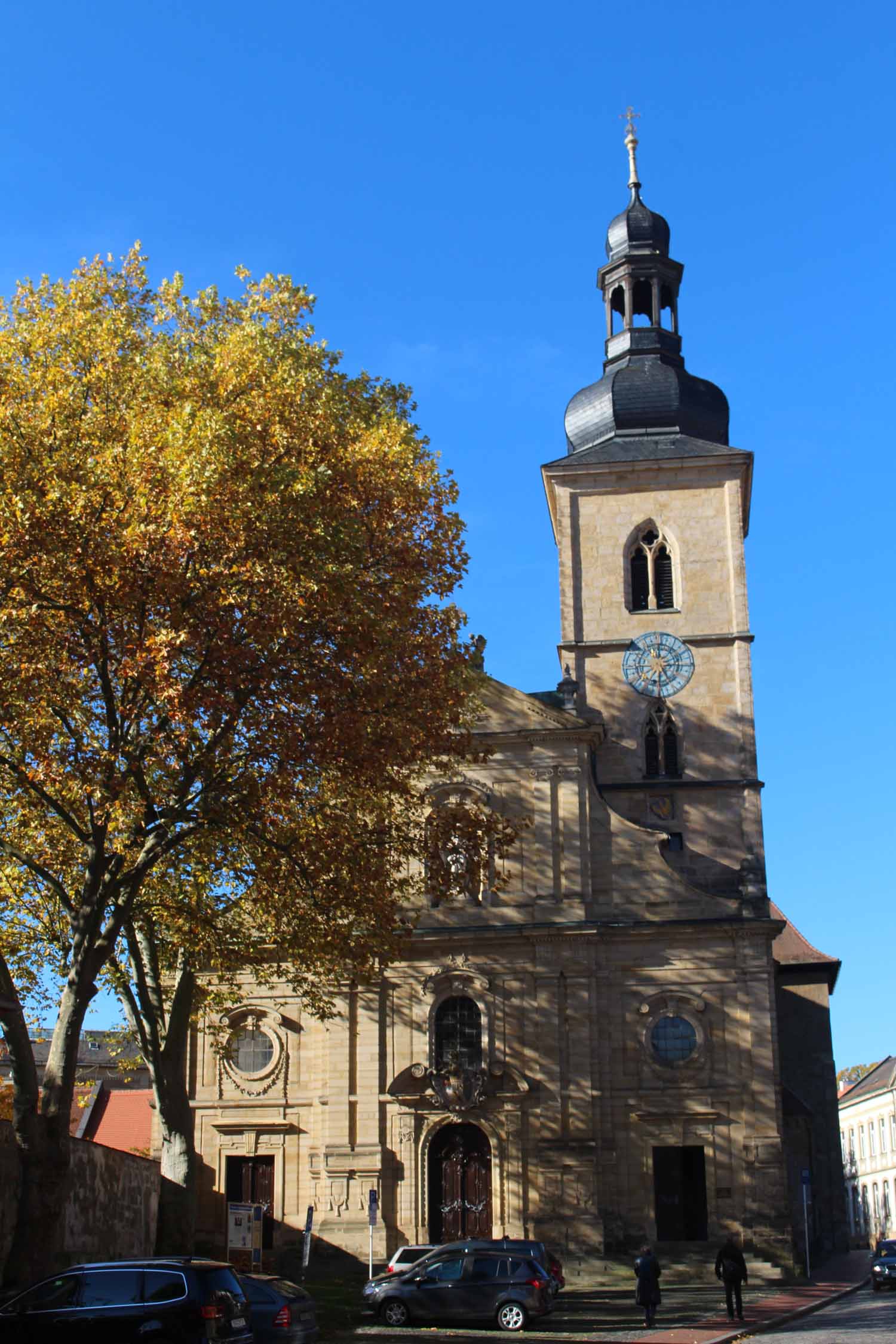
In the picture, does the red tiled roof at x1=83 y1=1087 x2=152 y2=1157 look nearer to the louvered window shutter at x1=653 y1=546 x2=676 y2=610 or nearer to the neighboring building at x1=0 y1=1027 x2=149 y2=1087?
the neighboring building at x1=0 y1=1027 x2=149 y2=1087

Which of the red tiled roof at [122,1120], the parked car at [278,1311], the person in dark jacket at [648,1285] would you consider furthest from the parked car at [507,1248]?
the red tiled roof at [122,1120]

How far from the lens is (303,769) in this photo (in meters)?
22.5

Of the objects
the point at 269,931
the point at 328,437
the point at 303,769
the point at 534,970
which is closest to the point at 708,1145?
the point at 534,970

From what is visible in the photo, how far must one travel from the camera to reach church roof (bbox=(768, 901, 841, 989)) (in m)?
52.9

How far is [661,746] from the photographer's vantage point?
146ft

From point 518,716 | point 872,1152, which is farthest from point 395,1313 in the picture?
point 872,1152

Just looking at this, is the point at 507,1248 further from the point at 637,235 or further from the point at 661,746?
the point at 637,235

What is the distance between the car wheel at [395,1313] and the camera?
26.5 meters

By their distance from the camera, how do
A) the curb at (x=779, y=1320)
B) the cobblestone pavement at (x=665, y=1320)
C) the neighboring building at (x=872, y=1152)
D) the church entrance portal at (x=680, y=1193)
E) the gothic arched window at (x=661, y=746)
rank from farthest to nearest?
the neighboring building at (x=872, y=1152), the gothic arched window at (x=661, y=746), the church entrance portal at (x=680, y=1193), the cobblestone pavement at (x=665, y=1320), the curb at (x=779, y=1320)

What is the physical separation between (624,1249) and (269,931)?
16051 mm

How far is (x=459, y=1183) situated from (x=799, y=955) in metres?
19.6

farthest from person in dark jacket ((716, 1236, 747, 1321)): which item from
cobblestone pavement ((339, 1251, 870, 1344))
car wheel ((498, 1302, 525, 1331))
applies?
car wheel ((498, 1302, 525, 1331))

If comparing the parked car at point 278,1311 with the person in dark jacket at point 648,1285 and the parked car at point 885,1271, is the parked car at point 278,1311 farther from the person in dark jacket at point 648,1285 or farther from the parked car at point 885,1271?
the parked car at point 885,1271

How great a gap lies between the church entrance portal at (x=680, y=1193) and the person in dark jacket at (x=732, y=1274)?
10300mm
